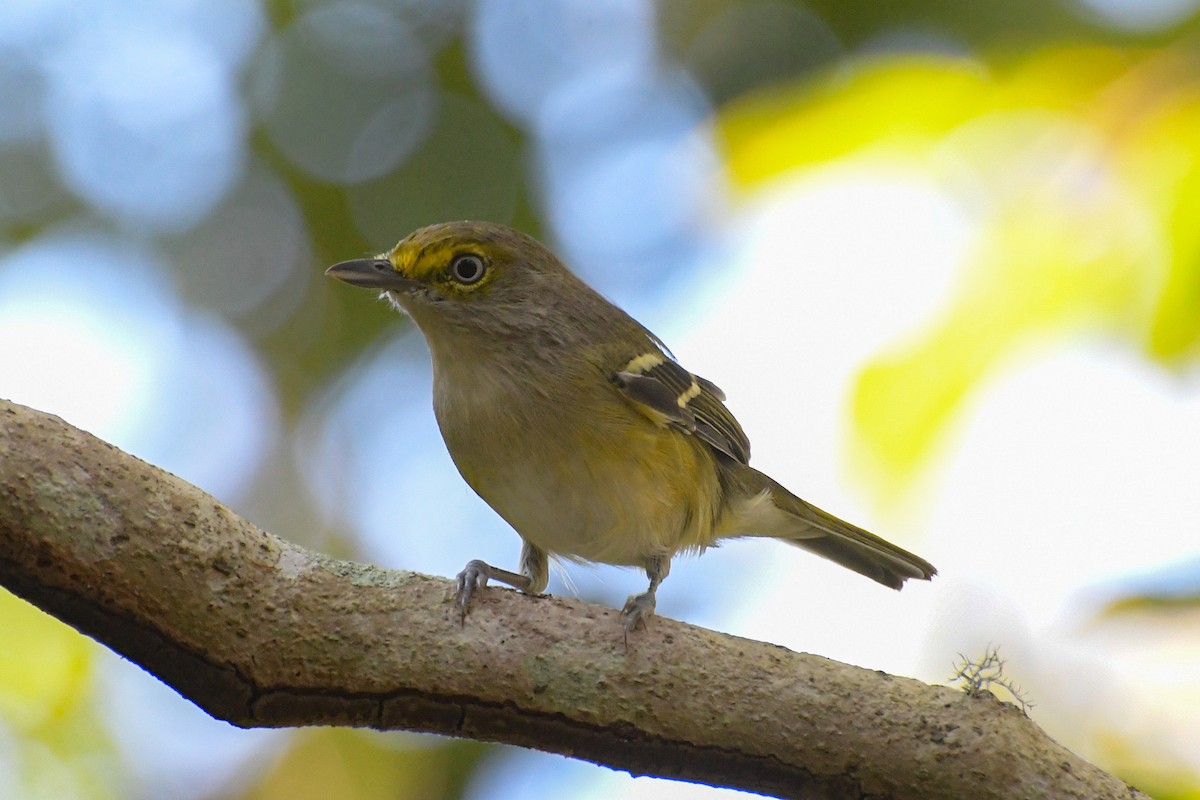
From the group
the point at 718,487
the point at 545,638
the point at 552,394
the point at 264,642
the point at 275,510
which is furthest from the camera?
the point at 275,510

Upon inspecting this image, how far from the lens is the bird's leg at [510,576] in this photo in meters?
3.02

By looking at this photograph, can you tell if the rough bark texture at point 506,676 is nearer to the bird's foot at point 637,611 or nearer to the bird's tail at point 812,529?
the bird's foot at point 637,611

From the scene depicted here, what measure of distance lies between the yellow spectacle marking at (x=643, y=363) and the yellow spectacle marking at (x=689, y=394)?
160 millimetres

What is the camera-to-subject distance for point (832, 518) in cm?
484

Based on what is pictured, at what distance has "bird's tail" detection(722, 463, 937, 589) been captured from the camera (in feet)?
15.3

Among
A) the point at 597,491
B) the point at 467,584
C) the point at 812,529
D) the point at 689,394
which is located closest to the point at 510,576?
the point at 597,491

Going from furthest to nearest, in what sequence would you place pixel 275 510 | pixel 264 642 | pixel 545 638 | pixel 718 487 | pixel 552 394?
pixel 275 510 < pixel 718 487 < pixel 552 394 < pixel 545 638 < pixel 264 642

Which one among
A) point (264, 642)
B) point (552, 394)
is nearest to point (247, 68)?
point (552, 394)

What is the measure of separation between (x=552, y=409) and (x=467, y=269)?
68cm

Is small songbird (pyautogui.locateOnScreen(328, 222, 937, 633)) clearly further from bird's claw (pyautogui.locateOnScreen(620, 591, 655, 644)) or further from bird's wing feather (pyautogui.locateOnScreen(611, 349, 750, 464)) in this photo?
bird's claw (pyautogui.locateOnScreen(620, 591, 655, 644))

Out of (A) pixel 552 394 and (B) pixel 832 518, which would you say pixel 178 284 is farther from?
(B) pixel 832 518

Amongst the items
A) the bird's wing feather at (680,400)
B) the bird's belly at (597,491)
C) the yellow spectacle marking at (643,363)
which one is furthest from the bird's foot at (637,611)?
the yellow spectacle marking at (643,363)

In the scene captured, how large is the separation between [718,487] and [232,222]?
11.5 ft

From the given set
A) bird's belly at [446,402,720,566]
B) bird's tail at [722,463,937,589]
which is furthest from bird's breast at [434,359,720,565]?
bird's tail at [722,463,937,589]
